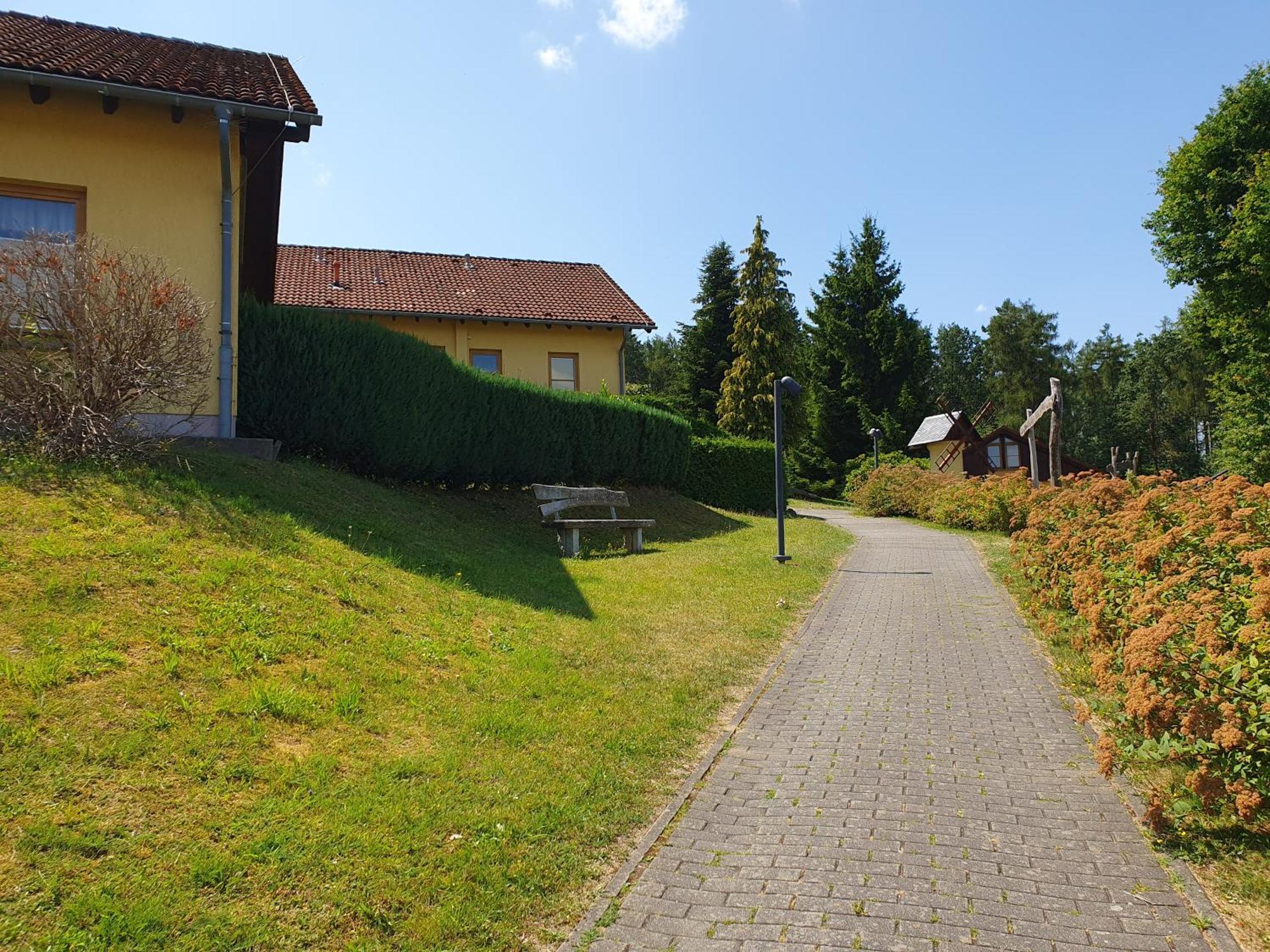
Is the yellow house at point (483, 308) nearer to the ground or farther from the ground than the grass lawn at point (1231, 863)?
farther from the ground

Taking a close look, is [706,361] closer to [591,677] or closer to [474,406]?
[474,406]

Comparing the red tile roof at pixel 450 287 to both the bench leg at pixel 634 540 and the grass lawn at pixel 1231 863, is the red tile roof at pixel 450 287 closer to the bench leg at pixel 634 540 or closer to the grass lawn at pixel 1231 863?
the bench leg at pixel 634 540

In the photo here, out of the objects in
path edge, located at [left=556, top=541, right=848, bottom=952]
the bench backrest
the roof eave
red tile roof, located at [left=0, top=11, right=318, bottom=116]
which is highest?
red tile roof, located at [left=0, top=11, right=318, bottom=116]

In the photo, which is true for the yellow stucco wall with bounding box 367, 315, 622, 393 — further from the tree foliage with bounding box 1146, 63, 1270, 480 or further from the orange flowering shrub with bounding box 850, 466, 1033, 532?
the tree foliage with bounding box 1146, 63, 1270, 480

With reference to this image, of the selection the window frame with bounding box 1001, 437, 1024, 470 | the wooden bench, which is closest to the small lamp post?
the wooden bench

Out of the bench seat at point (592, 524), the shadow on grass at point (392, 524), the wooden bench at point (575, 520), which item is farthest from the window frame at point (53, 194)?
the bench seat at point (592, 524)

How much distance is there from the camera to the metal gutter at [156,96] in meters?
9.90

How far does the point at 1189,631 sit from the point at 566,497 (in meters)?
9.98

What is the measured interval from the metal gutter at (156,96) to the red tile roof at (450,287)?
1374 centimetres

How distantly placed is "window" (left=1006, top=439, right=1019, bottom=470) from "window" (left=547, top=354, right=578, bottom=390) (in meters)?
31.1

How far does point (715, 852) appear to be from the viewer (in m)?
4.18

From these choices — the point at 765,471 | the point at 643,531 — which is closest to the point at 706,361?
the point at 765,471

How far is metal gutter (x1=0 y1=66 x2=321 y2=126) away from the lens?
390 inches

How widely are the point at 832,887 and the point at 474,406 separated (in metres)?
11.4
